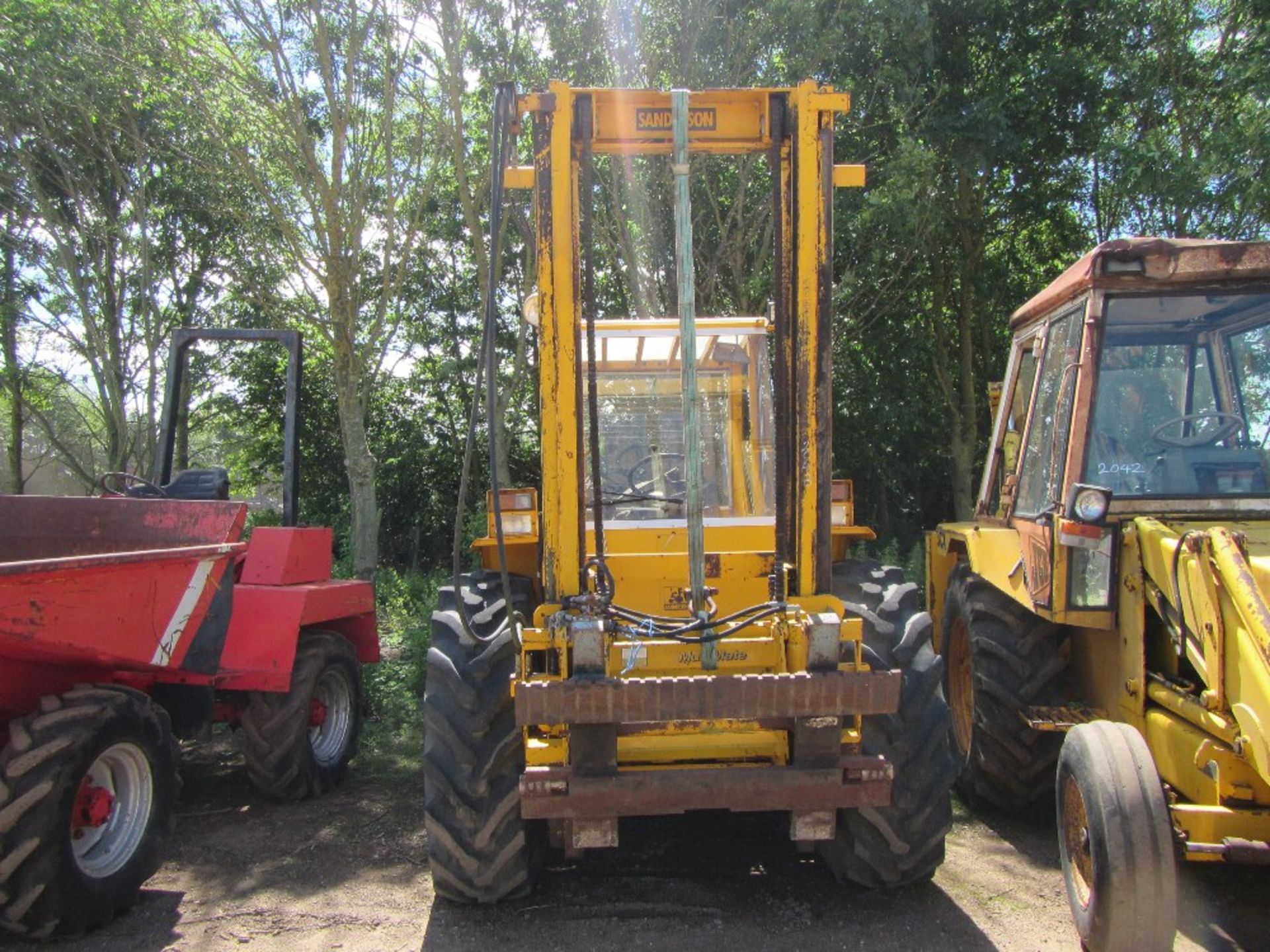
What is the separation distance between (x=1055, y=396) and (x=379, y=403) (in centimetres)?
1567

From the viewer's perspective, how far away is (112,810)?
4.44 metres

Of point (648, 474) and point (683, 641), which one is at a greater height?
point (648, 474)

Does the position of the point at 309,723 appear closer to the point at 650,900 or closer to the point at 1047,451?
the point at 650,900

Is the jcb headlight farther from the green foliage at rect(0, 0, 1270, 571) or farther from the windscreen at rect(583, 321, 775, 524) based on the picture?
the green foliage at rect(0, 0, 1270, 571)

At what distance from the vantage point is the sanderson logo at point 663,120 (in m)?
4.12

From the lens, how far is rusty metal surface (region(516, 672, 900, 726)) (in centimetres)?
349

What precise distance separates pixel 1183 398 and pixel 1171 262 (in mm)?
634

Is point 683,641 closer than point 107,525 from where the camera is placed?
Yes

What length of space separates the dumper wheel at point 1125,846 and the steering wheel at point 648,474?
2.07 metres

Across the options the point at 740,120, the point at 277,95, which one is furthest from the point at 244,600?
the point at 277,95

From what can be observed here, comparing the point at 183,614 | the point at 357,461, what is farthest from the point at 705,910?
the point at 357,461

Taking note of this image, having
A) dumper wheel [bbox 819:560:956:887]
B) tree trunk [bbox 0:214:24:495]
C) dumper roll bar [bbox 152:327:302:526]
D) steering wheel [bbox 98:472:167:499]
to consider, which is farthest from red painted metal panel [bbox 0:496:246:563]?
tree trunk [bbox 0:214:24:495]

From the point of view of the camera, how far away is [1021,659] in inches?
201

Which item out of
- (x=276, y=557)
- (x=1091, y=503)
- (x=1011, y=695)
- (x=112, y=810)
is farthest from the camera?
(x=276, y=557)
